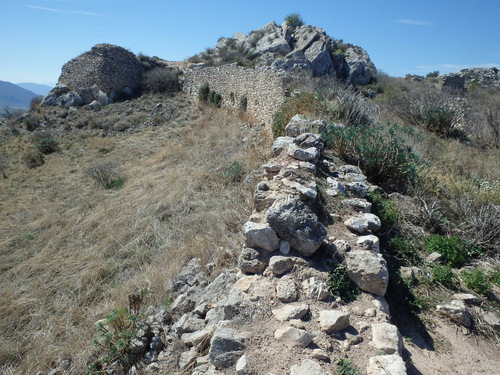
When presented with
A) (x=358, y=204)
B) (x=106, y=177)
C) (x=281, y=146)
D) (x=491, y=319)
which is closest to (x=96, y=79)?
(x=106, y=177)

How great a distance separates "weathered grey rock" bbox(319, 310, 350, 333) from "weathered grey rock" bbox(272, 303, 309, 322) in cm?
13

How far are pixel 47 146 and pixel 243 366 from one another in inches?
550

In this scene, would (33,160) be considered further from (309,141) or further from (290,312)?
(290,312)

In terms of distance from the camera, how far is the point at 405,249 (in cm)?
363

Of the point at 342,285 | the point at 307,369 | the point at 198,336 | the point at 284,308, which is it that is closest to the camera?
the point at 307,369

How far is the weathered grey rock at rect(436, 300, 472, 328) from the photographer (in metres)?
2.83

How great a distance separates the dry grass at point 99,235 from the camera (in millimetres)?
3965

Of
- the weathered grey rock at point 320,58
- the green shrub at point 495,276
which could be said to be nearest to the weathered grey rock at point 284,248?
the green shrub at point 495,276

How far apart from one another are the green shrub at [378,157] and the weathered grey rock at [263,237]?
2.80m

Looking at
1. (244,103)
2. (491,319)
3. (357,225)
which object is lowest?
(491,319)

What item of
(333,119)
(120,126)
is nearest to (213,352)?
(333,119)

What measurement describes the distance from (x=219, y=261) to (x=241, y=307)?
58.2 inches

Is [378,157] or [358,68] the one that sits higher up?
[358,68]

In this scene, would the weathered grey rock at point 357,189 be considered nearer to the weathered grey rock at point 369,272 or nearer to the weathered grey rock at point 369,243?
the weathered grey rock at point 369,243
